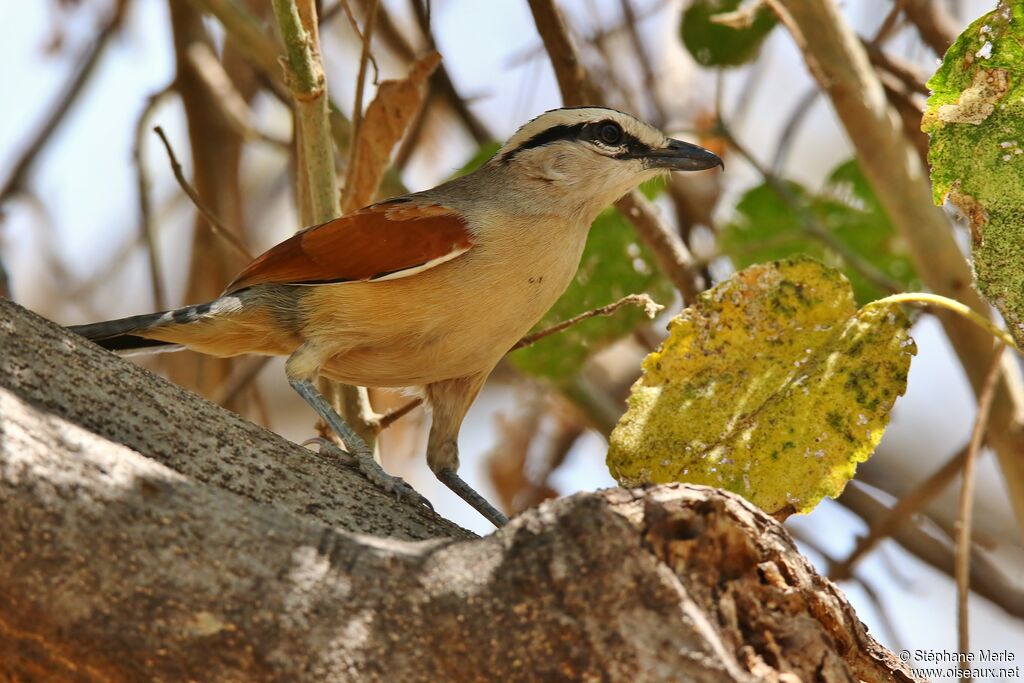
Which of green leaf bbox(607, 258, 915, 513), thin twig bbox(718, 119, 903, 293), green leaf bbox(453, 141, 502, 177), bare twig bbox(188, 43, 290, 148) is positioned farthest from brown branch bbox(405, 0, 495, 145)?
green leaf bbox(607, 258, 915, 513)

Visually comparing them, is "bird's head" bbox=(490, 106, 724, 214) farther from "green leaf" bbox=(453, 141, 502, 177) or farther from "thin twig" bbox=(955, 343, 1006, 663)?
"thin twig" bbox=(955, 343, 1006, 663)

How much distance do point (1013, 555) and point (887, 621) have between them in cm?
164

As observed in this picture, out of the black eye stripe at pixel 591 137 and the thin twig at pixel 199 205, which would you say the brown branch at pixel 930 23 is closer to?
the black eye stripe at pixel 591 137

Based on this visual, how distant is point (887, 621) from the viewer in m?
5.31

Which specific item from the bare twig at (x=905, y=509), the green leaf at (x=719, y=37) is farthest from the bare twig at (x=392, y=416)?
the green leaf at (x=719, y=37)

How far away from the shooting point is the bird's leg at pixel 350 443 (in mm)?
3123

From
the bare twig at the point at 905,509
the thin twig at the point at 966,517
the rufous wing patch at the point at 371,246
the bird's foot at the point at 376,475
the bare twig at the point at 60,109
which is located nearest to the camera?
the bird's foot at the point at 376,475

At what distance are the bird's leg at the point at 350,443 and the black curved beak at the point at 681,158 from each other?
142cm

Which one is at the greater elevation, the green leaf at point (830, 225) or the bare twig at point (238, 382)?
the bare twig at point (238, 382)

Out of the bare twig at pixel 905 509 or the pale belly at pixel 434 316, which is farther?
the bare twig at pixel 905 509

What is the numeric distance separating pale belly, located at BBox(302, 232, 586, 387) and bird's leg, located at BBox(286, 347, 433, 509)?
127mm

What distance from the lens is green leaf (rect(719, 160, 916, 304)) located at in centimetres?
534

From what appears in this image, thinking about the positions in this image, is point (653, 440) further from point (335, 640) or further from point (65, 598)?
point (65, 598)

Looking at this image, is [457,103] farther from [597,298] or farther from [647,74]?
[597,298]
